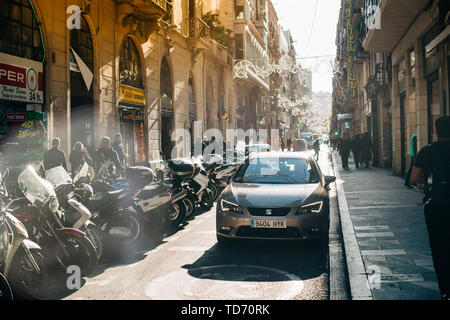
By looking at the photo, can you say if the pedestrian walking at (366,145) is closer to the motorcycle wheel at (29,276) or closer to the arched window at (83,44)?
the arched window at (83,44)

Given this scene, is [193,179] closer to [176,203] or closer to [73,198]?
[176,203]

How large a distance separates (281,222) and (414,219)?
11.2ft

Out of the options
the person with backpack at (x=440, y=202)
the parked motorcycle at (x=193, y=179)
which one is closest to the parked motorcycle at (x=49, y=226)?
the person with backpack at (x=440, y=202)

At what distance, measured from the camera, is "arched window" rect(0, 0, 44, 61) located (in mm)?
12062

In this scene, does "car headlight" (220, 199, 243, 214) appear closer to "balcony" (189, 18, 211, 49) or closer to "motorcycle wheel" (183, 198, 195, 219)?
"motorcycle wheel" (183, 198, 195, 219)

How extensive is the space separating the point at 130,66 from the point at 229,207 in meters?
13.4

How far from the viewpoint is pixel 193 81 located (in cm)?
2833

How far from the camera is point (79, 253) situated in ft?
19.0

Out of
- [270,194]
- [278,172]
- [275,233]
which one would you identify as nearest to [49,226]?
[275,233]

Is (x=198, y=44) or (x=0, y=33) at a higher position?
(x=198, y=44)
